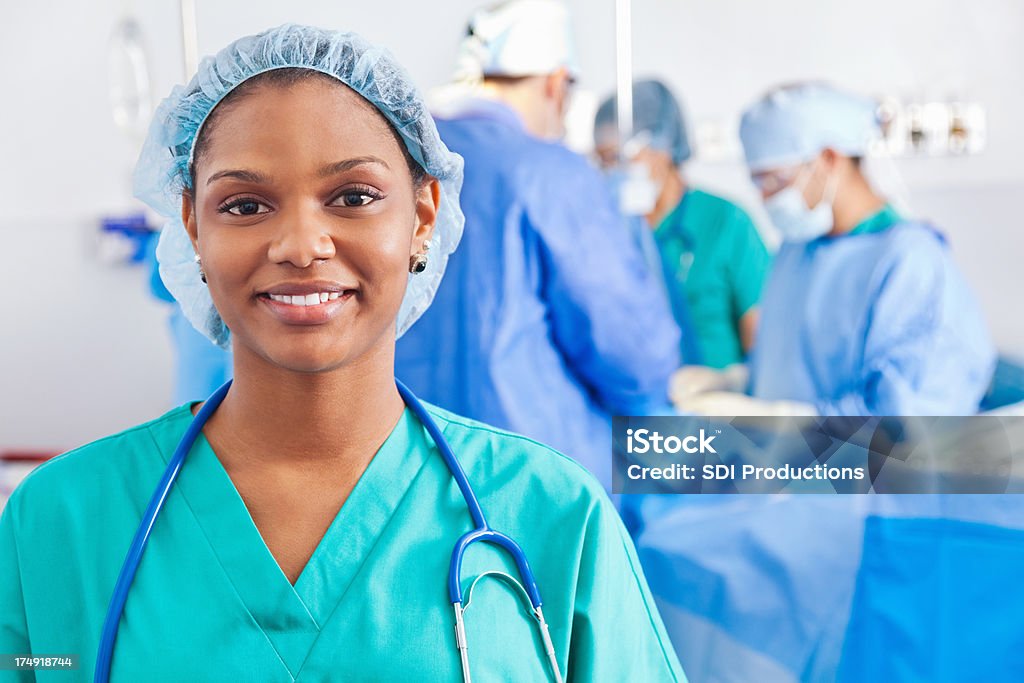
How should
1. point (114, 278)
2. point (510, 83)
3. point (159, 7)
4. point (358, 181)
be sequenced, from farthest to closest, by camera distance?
point (114, 278) → point (159, 7) → point (510, 83) → point (358, 181)

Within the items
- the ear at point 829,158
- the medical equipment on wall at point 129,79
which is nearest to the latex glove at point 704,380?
the ear at point 829,158

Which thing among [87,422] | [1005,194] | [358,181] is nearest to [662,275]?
[1005,194]

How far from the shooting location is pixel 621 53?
1597mm

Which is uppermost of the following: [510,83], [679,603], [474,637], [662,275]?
[510,83]

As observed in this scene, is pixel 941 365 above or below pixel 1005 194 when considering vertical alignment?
below

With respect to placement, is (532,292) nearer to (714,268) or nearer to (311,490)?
(714,268)

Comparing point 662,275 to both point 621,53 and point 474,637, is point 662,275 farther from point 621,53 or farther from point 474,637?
point 474,637

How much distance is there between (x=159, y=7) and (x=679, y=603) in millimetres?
1286

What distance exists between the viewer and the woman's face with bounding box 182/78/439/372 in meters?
0.87

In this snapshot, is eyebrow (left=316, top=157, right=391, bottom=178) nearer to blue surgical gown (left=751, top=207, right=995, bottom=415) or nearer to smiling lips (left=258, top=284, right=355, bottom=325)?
smiling lips (left=258, top=284, right=355, bottom=325)

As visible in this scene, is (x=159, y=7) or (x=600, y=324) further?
(x=159, y=7)

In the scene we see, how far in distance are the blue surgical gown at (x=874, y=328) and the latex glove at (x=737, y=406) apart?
0.7 inches

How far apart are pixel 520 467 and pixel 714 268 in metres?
0.78

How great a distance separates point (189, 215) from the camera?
0.97 meters
